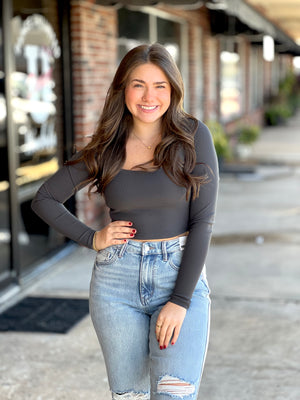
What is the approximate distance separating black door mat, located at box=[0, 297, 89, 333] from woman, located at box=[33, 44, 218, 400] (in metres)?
2.33

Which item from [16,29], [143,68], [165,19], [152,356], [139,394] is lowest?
[139,394]

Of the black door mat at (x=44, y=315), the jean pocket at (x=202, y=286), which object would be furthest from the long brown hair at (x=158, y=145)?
the black door mat at (x=44, y=315)

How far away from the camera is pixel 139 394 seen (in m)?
2.33

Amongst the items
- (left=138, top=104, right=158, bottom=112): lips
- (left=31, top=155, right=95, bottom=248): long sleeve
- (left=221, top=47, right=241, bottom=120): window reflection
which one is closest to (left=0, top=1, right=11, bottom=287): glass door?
(left=31, top=155, right=95, bottom=248): long sleeve

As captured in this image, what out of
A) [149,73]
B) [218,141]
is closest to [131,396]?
[149,73]

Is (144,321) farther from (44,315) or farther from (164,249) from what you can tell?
(44,315)

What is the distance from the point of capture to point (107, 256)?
2.31 metres

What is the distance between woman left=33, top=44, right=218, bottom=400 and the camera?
2.20m

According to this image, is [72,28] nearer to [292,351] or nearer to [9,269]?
[9,269]

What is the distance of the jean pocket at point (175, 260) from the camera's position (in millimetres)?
2248

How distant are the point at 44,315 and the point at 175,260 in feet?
9.17

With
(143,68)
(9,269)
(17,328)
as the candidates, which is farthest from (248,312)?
(143,68)

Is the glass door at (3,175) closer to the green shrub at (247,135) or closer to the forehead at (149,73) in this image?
the forehead at (149,73)

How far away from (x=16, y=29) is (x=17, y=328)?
2627 millimetres
